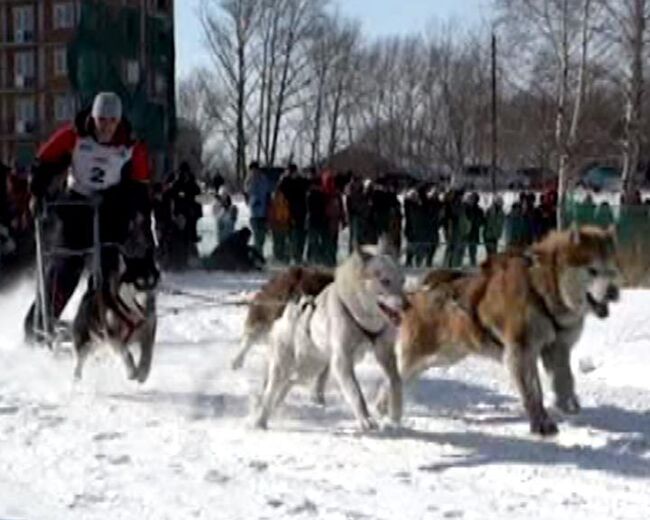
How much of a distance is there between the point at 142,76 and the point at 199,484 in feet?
56.6

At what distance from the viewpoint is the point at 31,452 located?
5555 mm

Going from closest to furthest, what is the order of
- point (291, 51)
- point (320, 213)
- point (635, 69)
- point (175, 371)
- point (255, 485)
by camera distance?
point (255, 485) → point (175, 371) → point (320, 213) → point (635, 69) → point (291, 51)

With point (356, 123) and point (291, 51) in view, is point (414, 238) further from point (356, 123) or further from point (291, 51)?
point (356, 123)

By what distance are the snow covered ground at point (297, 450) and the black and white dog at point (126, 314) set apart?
0.17 meters

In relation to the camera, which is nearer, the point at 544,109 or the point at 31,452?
the point at 31,452

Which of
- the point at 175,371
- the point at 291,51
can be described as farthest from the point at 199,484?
the point at 291,51

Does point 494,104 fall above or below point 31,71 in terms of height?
below

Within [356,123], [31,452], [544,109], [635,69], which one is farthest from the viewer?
[356,123]

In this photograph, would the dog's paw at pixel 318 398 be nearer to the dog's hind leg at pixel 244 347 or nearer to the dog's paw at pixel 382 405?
the dog's paw at pixel 382 405

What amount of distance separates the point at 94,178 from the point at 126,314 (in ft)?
2.64

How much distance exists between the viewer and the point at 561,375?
21.2ft

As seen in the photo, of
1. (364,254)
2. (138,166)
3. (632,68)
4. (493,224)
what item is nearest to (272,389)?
(364,254)

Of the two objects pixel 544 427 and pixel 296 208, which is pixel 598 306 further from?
pixel 296 208

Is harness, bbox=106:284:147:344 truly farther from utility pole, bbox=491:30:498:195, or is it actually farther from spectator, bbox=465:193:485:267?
utility pole, bbox=491:30:498:195
